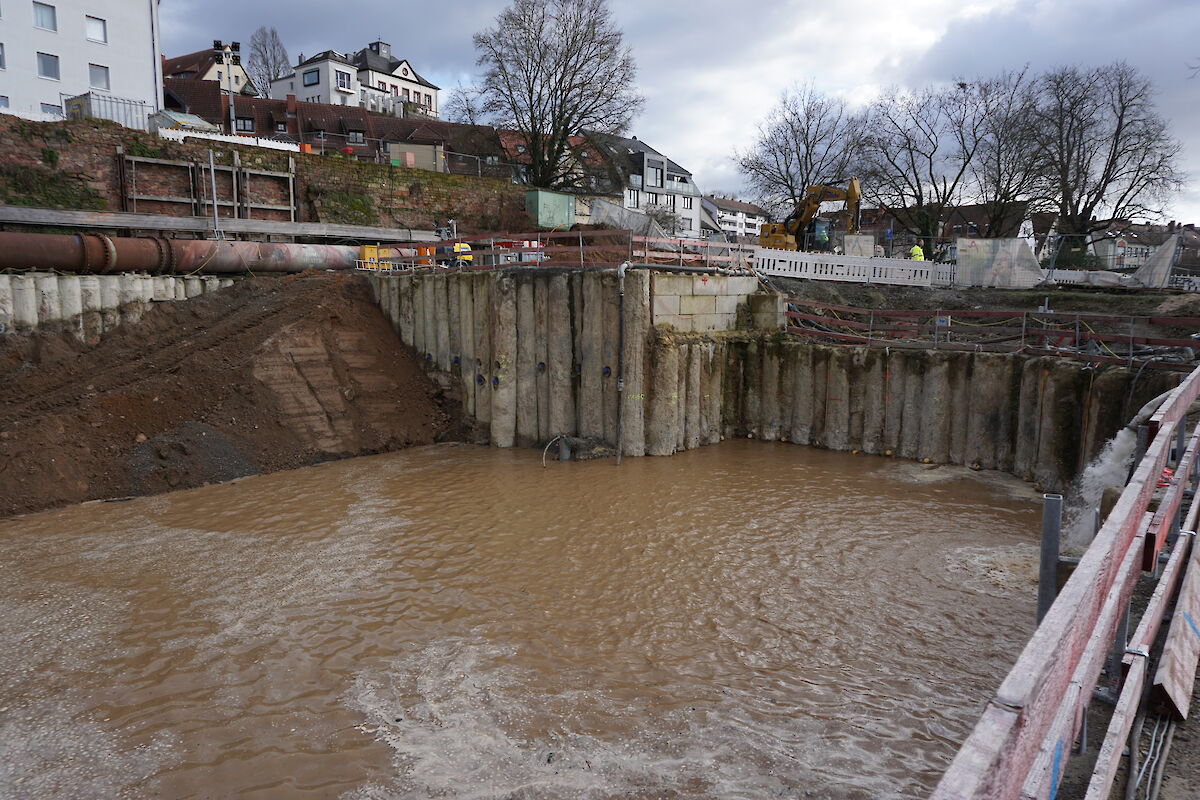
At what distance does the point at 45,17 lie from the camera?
3172 cm

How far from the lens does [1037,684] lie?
5.75 feet

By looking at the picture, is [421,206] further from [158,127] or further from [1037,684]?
[1037,684]

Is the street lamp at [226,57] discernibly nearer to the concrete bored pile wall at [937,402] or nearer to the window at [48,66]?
the window at [48,66]

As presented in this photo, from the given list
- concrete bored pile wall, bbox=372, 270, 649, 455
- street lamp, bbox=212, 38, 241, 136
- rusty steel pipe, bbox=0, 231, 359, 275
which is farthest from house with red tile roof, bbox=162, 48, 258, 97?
concrete bored pile wall, bbox=372, 270, 649, 455

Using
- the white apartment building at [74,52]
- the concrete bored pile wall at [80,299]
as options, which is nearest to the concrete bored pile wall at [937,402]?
the concrete bored pile wall at [80,299]

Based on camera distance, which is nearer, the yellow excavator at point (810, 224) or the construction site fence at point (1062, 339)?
the construction site fence at point (1062, 339)

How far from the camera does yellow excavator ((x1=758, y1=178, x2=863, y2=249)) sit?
25.3 m

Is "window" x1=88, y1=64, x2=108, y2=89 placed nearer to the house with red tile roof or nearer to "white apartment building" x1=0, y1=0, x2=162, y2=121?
"white apartment building" x1=0, y1=0, x2=162, y2=121

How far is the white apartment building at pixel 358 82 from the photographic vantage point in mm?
64500

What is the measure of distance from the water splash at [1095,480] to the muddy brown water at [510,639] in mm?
646

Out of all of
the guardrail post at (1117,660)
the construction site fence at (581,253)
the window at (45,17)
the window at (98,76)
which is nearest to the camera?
the guardrail post at (1117,660)

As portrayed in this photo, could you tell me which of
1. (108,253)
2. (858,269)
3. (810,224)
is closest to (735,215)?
(810,224)

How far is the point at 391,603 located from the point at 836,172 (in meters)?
35.3

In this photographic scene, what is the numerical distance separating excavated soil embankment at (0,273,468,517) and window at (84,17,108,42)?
81.9 ft
